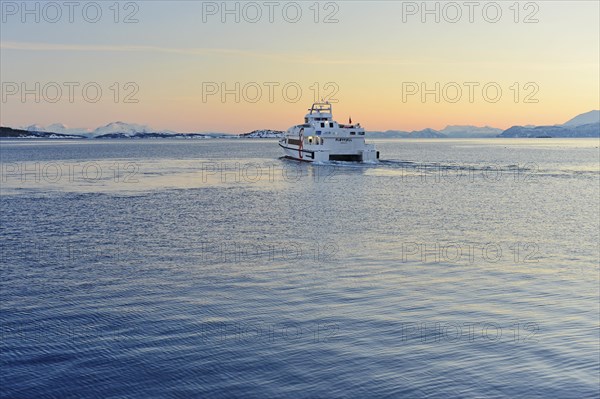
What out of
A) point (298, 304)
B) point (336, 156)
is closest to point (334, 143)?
point (336, 156)

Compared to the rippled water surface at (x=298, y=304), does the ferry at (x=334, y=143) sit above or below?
above

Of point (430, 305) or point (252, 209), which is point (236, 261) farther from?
point (252, 209)

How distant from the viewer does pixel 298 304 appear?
17.2 metres

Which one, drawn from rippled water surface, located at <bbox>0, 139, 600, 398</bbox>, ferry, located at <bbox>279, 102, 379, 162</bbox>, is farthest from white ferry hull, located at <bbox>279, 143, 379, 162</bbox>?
rippled water surface, located at <bbox>0, 139, 600, 398</bbox>

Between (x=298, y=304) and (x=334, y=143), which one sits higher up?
(x=334, y=143)

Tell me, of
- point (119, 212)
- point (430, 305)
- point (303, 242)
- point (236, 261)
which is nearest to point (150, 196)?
point (119, 212)

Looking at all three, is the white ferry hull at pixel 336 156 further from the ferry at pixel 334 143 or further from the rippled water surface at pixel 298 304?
the rippled water surface at pixel 298 304

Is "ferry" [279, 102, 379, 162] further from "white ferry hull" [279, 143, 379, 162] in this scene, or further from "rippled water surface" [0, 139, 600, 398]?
"rippled water surface" [0, 139, 600, 398]

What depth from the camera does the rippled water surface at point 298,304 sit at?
11945 millimetres

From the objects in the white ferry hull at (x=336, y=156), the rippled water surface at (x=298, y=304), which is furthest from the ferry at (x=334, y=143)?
the rippled water surface at (x=298, y=304)

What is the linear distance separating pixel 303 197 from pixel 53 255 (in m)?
29.3

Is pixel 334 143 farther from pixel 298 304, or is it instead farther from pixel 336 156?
pixel 298 304

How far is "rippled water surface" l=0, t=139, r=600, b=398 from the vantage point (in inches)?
470

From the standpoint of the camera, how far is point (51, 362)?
12609mm
